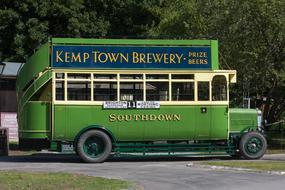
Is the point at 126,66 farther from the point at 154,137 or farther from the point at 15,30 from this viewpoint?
the point at 15,30

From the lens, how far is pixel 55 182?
13055mm

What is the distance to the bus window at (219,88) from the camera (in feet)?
63.1

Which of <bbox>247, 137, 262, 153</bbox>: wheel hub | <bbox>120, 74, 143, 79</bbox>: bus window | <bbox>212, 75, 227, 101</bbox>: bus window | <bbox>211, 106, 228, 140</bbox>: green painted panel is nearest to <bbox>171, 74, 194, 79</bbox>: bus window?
<bbox>212, 75, 227, 101</bbox>: bus window

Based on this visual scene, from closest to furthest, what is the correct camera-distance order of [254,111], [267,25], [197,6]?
[254,111] < [267,25] < [197,6]

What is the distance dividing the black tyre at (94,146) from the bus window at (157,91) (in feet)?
6.17

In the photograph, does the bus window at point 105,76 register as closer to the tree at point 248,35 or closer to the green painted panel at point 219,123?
the green painted panel at point 219,123

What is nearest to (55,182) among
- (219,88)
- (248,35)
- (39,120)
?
(39,120)

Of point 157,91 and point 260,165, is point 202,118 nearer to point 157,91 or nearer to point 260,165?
point 157,91

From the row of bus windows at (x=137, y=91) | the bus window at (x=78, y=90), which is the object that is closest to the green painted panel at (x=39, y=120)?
the row of bus windows at (x=137, y=91)

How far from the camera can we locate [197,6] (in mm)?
25594

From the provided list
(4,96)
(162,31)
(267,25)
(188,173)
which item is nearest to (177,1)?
(162,31)

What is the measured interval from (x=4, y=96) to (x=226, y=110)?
14.3m

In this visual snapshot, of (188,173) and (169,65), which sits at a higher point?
(169,65)

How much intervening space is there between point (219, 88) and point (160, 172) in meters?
4.52
